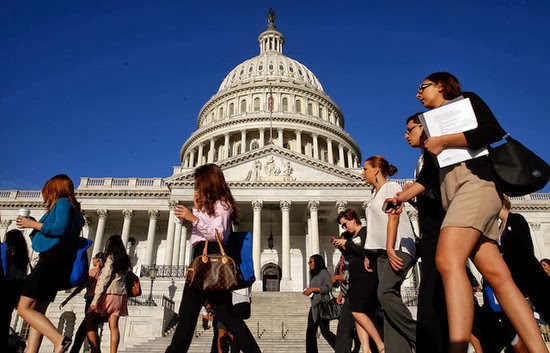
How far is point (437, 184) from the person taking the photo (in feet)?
15.6

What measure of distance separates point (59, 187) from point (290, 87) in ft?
200

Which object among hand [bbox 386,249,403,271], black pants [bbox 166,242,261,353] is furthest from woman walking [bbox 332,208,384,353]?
black pants [bbox 166,242,261,353]

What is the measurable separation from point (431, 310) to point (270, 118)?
53782mm

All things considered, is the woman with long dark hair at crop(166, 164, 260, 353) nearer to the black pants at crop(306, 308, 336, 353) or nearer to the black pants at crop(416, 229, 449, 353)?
the black pants at crop(416, 229, 449, 353)

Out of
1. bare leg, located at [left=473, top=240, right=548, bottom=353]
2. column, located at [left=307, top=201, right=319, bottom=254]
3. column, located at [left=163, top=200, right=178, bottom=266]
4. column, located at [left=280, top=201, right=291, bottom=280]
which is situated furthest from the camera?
column, located at [left=307, top=201, right=319, bottom=254]

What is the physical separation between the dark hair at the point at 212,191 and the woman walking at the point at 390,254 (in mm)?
1987

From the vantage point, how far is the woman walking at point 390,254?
5.20m

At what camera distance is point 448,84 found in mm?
4695

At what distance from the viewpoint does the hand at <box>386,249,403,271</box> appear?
5363 mm

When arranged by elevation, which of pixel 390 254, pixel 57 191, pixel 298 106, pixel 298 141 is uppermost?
pixel 298 106

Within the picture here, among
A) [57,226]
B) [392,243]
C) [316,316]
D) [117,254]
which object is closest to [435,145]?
[392,243]

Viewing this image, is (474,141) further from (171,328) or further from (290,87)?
(290,87)

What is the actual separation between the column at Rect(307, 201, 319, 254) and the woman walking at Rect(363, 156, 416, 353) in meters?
30.0

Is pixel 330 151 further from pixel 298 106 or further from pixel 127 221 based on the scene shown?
pixel 127 221
